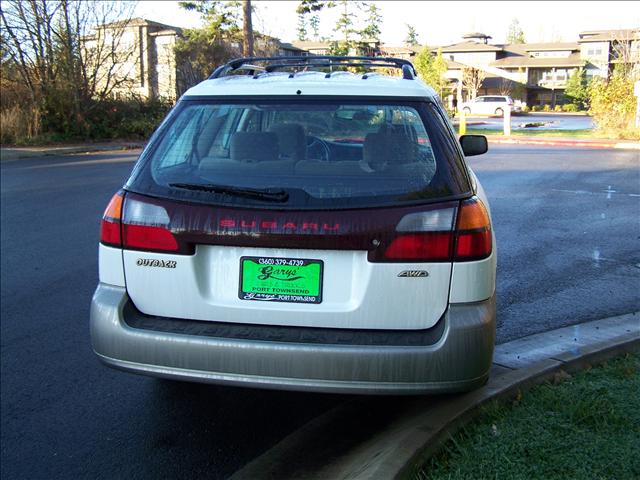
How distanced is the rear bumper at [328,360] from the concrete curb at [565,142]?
70.1ft

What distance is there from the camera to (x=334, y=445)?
3.37 meters

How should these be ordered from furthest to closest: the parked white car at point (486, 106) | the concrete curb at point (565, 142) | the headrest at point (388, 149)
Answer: the parked white car at point (486, 106), the concrete curb at point (565, 142), the headrest at point (388, 149)

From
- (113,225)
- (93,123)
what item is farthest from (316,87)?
(93,123)

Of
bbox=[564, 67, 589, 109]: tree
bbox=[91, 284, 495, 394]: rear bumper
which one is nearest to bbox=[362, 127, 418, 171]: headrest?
bbox=[91, 284, 495, 394]: rear bumper

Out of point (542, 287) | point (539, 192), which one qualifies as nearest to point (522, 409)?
point (542, 287)

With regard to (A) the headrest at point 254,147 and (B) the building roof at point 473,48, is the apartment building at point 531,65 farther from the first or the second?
(A) the headrest at point 254,147

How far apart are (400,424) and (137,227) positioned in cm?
169

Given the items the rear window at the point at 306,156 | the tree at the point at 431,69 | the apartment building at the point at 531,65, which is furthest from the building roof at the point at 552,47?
the rear window at the point at 306,156

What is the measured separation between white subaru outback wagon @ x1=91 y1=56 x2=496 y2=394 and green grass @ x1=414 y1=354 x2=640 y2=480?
0.31 meters

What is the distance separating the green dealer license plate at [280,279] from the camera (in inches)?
116

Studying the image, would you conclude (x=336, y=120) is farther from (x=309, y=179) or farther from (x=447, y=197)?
(x=447, y=197)

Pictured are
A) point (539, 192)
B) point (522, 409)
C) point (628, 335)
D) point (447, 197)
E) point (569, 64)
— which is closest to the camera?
point (447, 197)

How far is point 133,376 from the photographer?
4270 millimetres

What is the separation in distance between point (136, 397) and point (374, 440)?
1561mm
